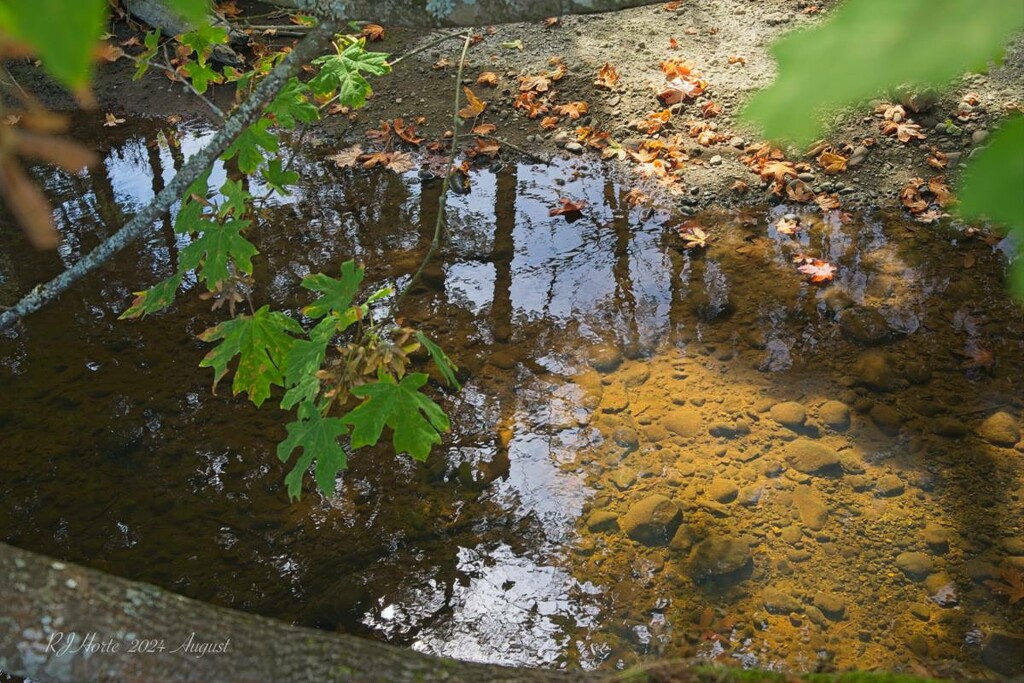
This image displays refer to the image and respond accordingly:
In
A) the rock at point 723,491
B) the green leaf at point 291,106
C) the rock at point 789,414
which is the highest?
the green leaf at point 291,106

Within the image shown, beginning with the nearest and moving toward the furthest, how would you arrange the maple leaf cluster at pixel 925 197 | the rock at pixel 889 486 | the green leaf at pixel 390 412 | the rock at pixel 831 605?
1. the green leaf at pixel 390 412
2. the rock at pixel 831 605
3. the rock at pixel 889 486
4. the maple leaf cluster at pixel 925 197

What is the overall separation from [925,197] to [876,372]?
163 centimetres

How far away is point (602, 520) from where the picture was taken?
3.50 m

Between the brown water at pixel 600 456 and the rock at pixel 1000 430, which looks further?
the rock at pixel 1000 430

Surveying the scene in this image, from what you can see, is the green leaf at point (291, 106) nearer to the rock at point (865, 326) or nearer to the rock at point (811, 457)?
the rock at point (811, 457)

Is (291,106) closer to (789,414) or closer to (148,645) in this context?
(148,645)

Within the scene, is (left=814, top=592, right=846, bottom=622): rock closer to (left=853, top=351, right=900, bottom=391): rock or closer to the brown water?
the brown water

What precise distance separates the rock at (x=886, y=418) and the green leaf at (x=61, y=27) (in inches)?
153

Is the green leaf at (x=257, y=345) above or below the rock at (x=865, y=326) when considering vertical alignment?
above

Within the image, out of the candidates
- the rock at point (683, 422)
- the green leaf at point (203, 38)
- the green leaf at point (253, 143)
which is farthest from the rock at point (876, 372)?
the green leaf at point (203, 38)

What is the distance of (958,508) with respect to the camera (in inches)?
134

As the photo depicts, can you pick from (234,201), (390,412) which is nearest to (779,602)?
(390,412)

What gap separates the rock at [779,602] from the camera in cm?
314

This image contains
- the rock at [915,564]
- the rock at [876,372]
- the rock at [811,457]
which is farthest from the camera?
the rock at [876,372]
